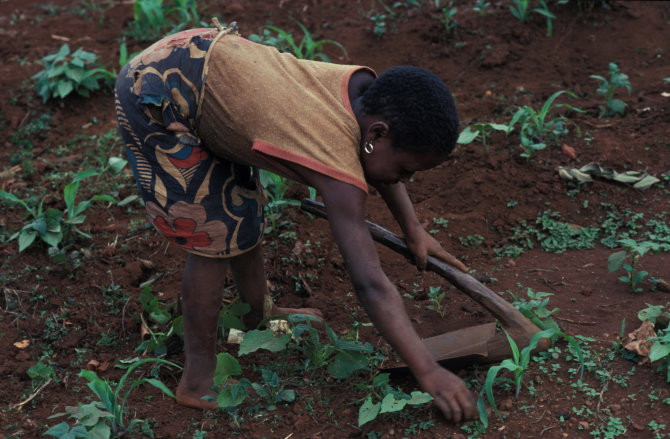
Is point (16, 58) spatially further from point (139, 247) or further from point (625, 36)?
point (625, 36)

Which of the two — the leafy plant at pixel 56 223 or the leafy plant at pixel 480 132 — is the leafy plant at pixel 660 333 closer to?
the leafy plant at pixel 480 132

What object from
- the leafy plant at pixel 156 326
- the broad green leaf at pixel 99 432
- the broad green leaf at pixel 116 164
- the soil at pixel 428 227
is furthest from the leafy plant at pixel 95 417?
the broad green leaf at pixel 116 164

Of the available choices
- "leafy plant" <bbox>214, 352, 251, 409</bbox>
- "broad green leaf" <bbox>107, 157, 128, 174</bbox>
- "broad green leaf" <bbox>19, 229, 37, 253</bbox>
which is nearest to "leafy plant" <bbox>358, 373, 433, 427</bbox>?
"leafy plant" <bbox>214, 352, 251, 409</bbox>

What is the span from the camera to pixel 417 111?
77.3 inches

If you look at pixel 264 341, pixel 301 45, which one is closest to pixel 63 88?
pixel 301 45

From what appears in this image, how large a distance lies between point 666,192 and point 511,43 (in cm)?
159

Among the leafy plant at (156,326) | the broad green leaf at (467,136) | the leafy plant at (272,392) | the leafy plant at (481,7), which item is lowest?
the leafy plant at (156,326)

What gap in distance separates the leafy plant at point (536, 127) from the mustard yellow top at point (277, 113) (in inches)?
59.8

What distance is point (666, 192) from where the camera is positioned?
329 cm

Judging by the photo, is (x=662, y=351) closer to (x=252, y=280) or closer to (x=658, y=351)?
(x=658, y=351)

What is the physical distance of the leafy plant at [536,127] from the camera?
11.3 feet

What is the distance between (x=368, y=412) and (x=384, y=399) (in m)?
0.07

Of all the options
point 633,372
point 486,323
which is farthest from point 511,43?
point 633,372

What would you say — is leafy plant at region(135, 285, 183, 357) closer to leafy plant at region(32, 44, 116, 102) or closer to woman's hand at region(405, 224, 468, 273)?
woman's hand at region(405, 224, 468, 273)
